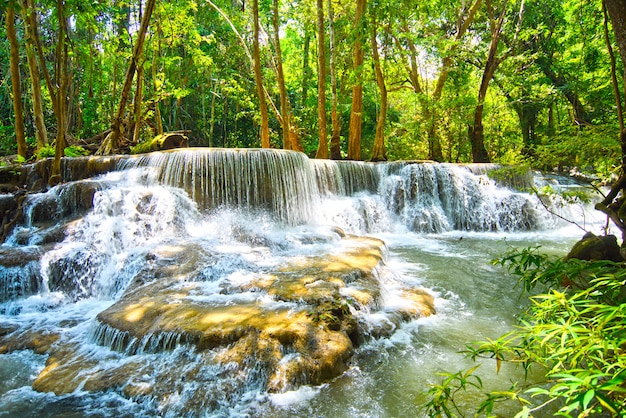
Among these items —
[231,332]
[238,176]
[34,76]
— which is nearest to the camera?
[231,332]

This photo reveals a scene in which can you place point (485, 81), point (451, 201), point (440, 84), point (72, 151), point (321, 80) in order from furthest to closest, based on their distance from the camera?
point (440, 84)
point (485, 81)
point (321, 80)
point (451, 201)
point (72, 151)

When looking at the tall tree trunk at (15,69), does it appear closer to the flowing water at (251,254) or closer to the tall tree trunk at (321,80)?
the flowing water at (251,254)

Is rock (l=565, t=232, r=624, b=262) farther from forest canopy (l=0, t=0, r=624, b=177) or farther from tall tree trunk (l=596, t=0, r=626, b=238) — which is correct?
forest canopy (l=0, t=0, r=624, b=177)

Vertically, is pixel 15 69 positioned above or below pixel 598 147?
above

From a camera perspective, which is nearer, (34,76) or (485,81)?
(34,76)

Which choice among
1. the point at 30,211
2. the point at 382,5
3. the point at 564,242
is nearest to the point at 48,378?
the point at 30,211

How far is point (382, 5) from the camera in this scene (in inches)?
Answer: 416

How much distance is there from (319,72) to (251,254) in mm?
8419

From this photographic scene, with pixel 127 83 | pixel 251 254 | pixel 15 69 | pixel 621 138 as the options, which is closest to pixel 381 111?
pixel 127 83

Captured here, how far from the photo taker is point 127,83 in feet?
29.6

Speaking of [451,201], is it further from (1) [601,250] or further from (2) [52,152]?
(2) [52,152]

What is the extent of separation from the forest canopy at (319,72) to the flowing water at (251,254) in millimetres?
2324

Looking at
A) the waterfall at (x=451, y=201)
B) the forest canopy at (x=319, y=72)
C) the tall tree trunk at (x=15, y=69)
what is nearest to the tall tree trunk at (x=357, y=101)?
the forest canopy at (x=319, y=72)

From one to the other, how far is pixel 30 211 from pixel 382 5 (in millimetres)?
9684
